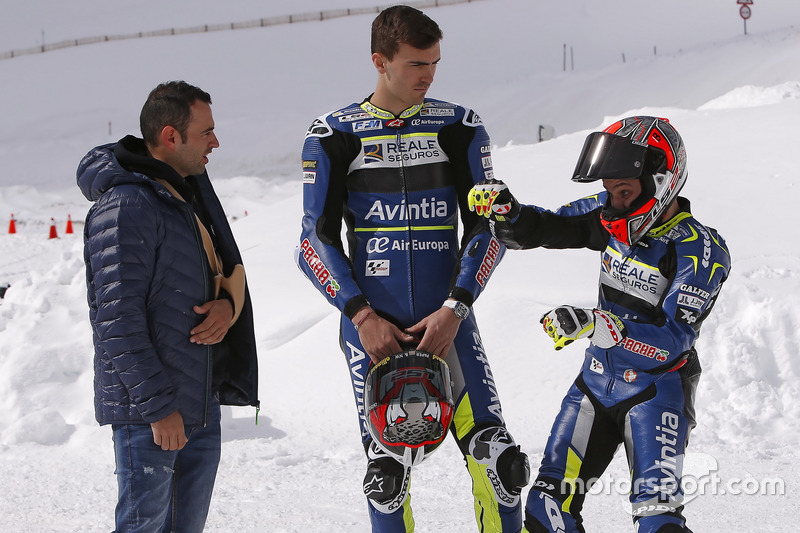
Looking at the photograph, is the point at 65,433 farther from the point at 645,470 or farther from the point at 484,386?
the point at 645,470

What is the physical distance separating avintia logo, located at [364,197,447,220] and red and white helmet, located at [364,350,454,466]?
601mm

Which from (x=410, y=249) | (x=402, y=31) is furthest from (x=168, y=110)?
(x=410, y=249)

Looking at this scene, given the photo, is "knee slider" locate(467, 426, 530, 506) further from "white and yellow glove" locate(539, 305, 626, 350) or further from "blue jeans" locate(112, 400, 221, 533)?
"blue jeans" locate(112, 400, 221, 533)

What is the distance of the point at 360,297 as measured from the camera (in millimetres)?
3395

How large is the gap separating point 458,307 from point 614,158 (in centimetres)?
85

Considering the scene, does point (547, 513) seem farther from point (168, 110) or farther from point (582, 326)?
point (168, 110)

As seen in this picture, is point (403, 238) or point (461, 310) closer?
point (461, 310)

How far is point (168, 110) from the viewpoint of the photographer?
10.5 ft

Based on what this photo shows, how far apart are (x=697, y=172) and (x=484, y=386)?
7396 millimetres

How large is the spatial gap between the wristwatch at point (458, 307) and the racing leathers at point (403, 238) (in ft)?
0.08

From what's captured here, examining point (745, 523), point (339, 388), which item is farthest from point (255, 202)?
point (745, 523)

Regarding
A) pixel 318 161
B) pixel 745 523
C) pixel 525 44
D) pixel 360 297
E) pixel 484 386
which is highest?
pixel 525 44

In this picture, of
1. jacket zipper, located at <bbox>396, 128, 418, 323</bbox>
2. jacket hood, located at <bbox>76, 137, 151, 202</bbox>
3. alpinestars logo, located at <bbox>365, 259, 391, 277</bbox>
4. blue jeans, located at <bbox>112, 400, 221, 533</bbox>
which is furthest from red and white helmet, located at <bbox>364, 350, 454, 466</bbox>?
jacket hood, located at <bbox>76, 137, 151, 202</bbox>

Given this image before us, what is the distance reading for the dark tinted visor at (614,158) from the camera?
322 cm
